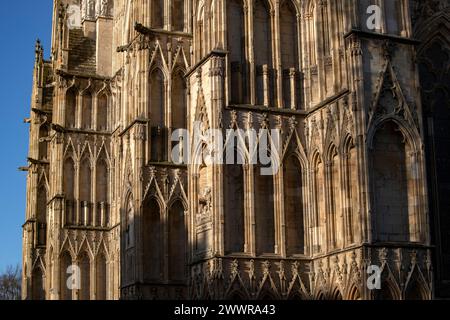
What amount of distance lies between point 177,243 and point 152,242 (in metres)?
0.95

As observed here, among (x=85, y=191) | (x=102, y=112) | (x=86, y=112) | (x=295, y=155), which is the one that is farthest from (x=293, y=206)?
(x=86, y=112)

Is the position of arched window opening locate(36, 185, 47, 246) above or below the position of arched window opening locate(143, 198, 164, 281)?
above

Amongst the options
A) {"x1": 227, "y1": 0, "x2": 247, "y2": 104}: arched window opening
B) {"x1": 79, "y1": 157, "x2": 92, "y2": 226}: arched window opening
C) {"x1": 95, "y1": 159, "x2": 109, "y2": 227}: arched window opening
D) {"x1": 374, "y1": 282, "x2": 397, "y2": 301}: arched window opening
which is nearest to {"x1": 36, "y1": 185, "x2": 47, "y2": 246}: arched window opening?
{"x1": 79, "y1": 157, "x2": 92, "y2": 226}: arched window opening

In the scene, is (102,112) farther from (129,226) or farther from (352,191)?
(352,191)

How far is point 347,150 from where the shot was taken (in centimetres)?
2508

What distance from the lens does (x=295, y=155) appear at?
2733 centimetres

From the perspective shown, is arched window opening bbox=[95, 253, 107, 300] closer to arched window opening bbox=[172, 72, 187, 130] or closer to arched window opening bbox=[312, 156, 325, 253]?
arched window opening bbox=[172, 72, 187, 130]

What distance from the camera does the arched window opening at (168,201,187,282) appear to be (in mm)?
33344

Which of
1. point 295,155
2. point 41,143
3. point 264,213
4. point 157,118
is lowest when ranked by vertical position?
point 264,213

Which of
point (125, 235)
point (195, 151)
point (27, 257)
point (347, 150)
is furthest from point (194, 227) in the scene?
point (27, 257)

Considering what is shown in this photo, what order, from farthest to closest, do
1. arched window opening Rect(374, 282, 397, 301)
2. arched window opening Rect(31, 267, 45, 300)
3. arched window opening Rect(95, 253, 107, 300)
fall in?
arched window opening Rect(31, 267, 45, 300)
arched window opening Rect(95, 253, 107, 300)
arched window opening Rect(374, 282, 397, 301)

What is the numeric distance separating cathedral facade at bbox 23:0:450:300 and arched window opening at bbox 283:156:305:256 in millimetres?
43

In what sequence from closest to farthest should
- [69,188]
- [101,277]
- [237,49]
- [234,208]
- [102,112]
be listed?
[234,208], [237,49], [101,277], [69,188], [102,112]
